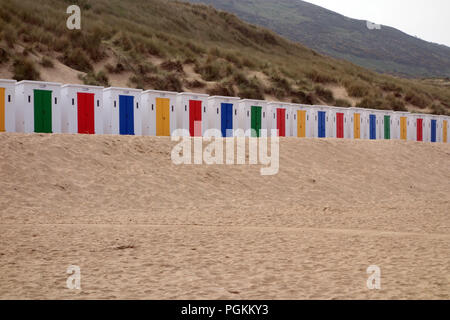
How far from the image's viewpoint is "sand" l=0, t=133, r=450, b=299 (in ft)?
16.1

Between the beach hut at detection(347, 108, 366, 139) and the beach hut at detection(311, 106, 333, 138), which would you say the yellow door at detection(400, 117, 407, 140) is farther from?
the beach hut at detection(311, 106, 333, 138)

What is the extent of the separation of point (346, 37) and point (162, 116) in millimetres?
89482

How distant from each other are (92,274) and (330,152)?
11910 mm

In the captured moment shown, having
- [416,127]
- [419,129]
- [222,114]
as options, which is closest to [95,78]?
[222,114]

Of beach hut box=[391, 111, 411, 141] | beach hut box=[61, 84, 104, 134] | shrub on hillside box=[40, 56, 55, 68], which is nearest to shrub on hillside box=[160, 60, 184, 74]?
shrub on hillside box=[40, 56, 55, 68]

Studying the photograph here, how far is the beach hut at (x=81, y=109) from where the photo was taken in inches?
589

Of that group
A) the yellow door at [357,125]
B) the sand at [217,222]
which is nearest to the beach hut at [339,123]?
the yellow door at [357,125]

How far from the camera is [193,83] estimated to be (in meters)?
28.3

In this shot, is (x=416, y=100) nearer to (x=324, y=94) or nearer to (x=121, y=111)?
(x=324, y=94)

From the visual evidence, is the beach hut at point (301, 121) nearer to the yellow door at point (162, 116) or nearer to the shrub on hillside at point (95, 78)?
the yellow door at point (162, 116)

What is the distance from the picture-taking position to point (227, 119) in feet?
60.0

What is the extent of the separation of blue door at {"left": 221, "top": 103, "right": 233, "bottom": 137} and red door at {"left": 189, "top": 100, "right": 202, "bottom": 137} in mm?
883
